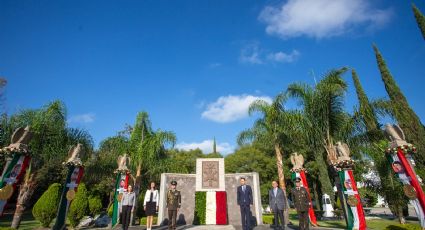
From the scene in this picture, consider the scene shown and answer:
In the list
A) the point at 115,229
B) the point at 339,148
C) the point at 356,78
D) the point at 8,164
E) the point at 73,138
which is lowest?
the point at 115,229

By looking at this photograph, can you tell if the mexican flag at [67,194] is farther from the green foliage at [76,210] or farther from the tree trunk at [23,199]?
the tree trunk at [23,199]

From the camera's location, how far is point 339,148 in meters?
9.71

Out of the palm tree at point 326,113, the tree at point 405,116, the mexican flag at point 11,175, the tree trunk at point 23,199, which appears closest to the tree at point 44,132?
the tree trunk at point 23,199

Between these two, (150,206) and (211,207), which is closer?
(150,206)

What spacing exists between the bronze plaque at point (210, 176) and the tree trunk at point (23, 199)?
896 centimetres

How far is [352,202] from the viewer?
912 centimetres

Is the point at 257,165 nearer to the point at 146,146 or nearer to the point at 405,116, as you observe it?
the point at 405,116

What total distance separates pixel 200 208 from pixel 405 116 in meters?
17.8

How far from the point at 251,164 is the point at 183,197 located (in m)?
21.4

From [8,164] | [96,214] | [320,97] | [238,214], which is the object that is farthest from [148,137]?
[320,97]

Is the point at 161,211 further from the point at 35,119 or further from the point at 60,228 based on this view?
the point at 35,119

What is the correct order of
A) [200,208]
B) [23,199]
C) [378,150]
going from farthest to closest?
[200,208] < [23,199] < [378,150]

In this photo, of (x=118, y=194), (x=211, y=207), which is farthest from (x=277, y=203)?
(x=118, y=194)

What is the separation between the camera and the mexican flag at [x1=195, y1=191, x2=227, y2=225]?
13695 mm
